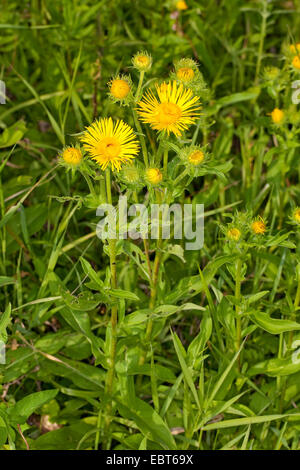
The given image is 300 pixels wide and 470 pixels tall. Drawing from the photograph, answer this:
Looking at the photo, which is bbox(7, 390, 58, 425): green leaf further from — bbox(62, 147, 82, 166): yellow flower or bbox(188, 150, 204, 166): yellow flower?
bbox(188, 150, 204, 166): yellow flower

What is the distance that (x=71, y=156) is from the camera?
1.68 meters

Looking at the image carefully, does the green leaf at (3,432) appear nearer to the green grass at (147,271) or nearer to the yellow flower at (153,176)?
the green grass at (147,271)

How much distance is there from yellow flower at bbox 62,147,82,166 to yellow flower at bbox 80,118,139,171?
0.11 ft

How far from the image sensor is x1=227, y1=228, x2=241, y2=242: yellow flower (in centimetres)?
186

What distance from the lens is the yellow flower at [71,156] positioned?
1675 mm

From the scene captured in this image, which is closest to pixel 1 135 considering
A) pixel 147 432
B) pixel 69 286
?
pixel 69 286

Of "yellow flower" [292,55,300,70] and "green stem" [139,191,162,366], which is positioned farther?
"yellow flower" [292,55,300,70]

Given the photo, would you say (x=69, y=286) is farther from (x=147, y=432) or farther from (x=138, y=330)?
(x=147, y=432)

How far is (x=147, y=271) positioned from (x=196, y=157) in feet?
1.67

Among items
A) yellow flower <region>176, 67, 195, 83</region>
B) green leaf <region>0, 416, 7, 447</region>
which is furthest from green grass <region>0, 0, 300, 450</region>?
yellow flower <region>176, 67, 195, 83</region>

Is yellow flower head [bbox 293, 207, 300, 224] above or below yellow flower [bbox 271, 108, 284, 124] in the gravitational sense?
below

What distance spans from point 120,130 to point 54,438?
46.8 inches

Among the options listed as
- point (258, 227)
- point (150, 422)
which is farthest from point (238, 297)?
point (150, 422)

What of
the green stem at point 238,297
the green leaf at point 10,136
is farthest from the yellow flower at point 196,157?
the green leaf at point 10,136
